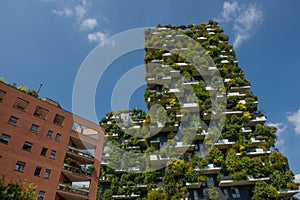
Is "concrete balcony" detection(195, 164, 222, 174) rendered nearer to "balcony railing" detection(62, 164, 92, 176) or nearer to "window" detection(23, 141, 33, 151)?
"balcony railing" detection(62, 164, 92, 176)

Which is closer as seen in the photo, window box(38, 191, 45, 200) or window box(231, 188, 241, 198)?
window box(38, 191, 45, 200)

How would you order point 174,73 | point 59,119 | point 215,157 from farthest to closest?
point 174,73, point 215,157, point 59,119

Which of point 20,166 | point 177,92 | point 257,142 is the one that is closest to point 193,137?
point 177,92

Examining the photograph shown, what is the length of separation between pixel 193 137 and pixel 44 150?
19826mm

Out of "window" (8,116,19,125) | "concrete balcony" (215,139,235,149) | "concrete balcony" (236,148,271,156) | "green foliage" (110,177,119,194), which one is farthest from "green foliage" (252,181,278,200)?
"window" (8,116,19,125)

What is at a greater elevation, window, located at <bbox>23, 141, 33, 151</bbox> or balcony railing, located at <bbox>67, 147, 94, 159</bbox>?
balcony railing, located at <bbox>67, 147, 94, 159</bbox>

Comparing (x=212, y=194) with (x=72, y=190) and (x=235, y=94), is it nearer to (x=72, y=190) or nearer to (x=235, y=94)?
(x=72, y=190)

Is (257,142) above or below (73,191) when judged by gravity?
above

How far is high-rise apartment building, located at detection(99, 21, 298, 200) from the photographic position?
28906 mm

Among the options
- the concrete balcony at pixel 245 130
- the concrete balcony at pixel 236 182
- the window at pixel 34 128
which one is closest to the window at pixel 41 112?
the window at pixel 34 128

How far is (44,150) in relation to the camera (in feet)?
86.4

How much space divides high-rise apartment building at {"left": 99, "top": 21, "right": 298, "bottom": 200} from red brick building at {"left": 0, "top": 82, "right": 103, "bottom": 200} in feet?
13.1

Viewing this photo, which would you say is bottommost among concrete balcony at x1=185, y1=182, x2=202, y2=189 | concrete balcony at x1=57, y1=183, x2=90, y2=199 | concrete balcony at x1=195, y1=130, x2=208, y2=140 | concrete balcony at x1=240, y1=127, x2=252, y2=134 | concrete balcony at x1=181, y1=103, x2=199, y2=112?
concrete balcony at x1=57, y1=183, x2=90, y2=199

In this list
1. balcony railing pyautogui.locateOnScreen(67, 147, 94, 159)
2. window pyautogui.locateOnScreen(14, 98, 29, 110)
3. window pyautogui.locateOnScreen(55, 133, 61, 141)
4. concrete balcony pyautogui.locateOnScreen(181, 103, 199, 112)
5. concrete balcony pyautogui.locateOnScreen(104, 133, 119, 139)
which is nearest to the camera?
window pyautogui.locateOnScreen(14, 98, 29, 110)
